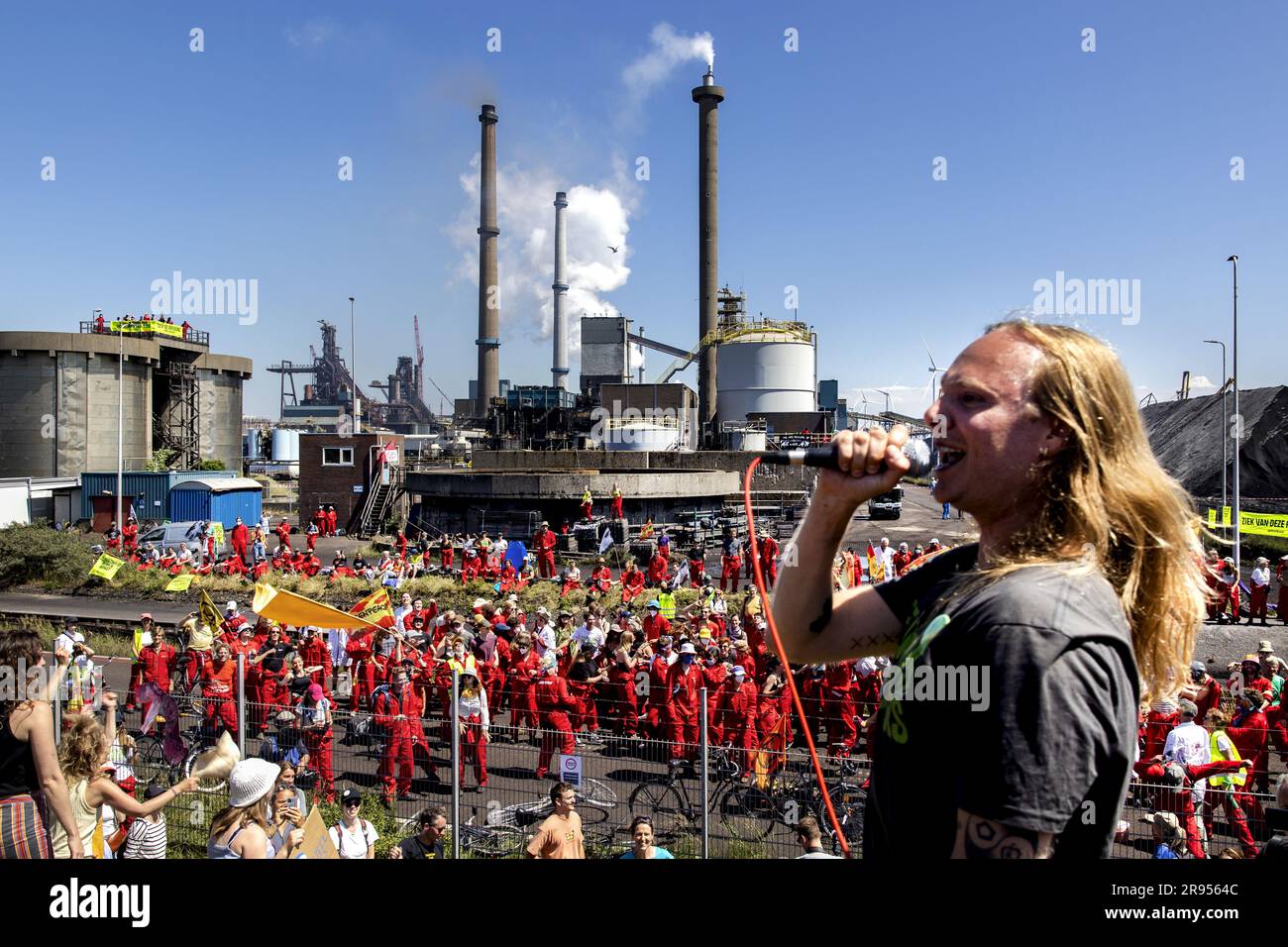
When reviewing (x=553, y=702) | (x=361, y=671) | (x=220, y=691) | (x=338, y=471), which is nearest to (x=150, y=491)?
(x=338, y=471)

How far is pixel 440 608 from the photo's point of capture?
2106cm

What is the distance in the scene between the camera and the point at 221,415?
6153 cm

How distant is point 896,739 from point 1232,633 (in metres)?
18.7

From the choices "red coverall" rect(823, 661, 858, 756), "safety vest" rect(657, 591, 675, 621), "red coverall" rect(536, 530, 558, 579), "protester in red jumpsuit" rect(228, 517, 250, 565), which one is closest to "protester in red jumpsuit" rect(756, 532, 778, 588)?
"red coverall" rect(536, 530, 558, 579)

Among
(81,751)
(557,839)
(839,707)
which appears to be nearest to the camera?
(81,751)

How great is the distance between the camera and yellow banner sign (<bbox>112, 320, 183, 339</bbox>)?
180 feet

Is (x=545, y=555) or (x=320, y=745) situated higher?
(x=545, y=555)

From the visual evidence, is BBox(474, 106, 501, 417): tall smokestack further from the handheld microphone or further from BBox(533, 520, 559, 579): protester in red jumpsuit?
the handheld microphone

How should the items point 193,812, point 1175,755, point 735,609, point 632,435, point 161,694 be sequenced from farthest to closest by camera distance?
point 632,435 → point 735,609 → point 161,694 → point 193,812 → point 1175,755

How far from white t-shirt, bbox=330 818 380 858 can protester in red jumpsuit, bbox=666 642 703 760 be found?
12.9 ft

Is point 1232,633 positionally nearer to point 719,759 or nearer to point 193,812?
point 719,759

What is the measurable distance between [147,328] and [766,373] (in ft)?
140

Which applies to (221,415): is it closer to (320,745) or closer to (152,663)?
(152,663)
